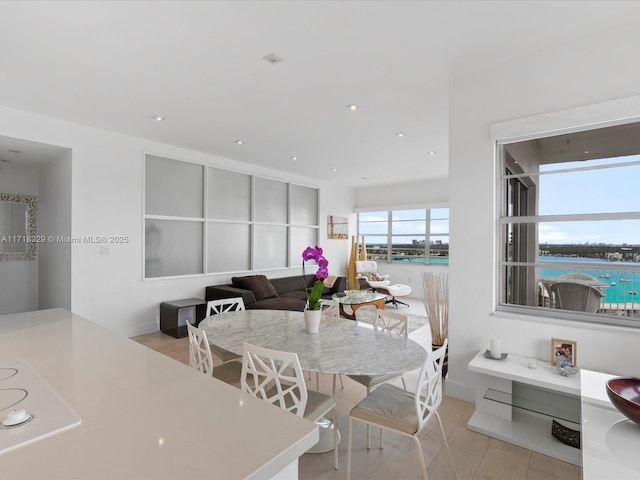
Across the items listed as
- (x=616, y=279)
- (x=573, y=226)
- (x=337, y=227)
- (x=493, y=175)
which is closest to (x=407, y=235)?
(x=337, y=227)

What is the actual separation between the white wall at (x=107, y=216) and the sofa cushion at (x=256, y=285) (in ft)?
3.02

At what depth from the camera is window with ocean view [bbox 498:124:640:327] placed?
230 centimetres

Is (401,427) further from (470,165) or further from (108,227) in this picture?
(108,227)

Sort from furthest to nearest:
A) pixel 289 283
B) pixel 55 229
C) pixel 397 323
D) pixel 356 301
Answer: pixel 289 283 → pixel 356 301 → pixel 55 229 → pixel 397 323

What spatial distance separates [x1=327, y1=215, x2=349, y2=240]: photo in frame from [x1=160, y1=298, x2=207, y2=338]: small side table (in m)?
3.97

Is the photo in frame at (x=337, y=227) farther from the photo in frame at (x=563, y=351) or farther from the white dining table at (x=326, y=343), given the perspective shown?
the photo in frame at (x=563, y=351)

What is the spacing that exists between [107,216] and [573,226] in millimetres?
5027

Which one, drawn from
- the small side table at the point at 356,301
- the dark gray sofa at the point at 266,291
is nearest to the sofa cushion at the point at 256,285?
the dark gray sofa at the point at 266,291

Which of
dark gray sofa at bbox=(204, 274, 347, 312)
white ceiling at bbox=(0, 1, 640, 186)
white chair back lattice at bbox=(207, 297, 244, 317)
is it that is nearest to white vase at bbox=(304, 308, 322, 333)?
white chair back lattice at bbox=(207, 297, 244, 317)

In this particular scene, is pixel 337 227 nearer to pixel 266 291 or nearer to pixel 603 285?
pixel 266 291

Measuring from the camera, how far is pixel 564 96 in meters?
2.38

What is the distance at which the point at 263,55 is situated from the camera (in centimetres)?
254

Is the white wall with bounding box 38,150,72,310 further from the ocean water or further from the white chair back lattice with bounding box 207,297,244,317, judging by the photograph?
the ocean water

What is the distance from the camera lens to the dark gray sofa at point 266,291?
16.3ft
